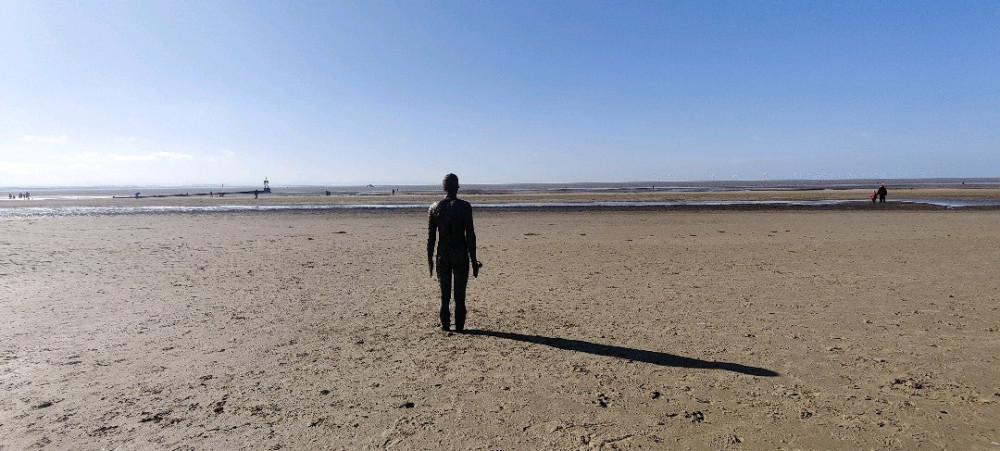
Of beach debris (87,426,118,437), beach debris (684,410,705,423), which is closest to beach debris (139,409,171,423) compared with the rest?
beach debris (87,426,118,437)

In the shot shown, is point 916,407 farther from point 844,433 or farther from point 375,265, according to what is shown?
point 375,265

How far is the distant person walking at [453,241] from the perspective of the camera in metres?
7.01

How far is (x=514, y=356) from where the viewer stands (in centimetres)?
613

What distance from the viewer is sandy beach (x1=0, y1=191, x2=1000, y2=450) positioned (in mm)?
4250

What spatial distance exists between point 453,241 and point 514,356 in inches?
72.1

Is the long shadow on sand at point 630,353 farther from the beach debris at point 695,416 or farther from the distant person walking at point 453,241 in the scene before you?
the beach debris at point 695,416

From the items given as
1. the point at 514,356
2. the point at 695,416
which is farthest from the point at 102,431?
the point at 695,416

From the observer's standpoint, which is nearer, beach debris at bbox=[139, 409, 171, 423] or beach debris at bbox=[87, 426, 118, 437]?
beach debris at bbox=[87, 426, 118, 437]

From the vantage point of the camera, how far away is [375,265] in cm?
1338

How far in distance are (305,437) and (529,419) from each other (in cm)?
186

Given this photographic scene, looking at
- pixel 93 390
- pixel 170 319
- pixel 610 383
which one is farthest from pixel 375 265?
pixel 610 383

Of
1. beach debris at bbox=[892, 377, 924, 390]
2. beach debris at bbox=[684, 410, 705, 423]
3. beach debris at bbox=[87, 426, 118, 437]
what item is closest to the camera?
beach debris at bbox=[87, 426, 118, 437]

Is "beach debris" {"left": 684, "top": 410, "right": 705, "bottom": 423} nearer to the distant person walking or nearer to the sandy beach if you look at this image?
the sandy beach

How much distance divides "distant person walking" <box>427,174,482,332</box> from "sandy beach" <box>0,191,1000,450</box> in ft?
2.04
